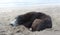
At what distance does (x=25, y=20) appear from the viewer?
13.7 ft

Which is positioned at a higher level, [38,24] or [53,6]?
[53,6]

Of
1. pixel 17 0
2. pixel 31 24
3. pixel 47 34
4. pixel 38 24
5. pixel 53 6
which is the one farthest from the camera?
pixel 17 0

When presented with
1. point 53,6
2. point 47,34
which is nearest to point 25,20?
point 47,34

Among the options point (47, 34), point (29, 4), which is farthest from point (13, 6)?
point (47, 34)

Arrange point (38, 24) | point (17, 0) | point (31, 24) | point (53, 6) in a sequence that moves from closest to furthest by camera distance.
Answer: point (38, 24) → point (31, 24) → point (53, 6) → point (17, 0)

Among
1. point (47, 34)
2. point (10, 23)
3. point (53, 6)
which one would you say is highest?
point (53, 6)

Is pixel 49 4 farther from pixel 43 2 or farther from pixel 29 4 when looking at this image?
pixel 29 4

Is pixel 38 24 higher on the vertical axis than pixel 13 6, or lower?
lower

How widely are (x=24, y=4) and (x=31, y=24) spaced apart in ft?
10.0

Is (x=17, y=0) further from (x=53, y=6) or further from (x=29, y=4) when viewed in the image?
(x=53, y=6)

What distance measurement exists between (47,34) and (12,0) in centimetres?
426

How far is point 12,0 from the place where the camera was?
23.6 ft

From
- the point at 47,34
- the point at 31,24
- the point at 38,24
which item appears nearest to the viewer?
the point at 47,34

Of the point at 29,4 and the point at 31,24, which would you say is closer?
the point at 31,24
